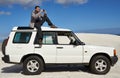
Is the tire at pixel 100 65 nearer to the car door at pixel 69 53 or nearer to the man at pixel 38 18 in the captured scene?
the car door at pixel 69 53

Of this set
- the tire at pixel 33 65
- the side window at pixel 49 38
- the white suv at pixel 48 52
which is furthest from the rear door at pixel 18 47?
the side window at pixel 49 38

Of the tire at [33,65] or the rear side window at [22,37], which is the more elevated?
the rear side window at [22,37]

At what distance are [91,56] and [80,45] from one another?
619 millimetres

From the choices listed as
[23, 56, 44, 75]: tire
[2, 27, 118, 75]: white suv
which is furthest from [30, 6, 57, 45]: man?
[23, 56, 44, 75]: tire

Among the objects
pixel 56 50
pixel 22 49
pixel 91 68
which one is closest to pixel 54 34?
pixel 56 50

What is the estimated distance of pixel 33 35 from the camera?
9273 millimetres

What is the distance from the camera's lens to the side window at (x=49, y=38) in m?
9.32

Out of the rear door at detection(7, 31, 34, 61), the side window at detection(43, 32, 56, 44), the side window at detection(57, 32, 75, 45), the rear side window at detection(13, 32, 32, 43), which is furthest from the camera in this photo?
the side window at detection(57, 32, 75, 45)

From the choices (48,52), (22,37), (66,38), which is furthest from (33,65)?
(66,38)

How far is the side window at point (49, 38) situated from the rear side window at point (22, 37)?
0.60 metres

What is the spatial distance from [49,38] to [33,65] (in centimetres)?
124

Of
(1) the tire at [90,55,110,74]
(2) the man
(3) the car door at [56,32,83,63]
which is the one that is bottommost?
(1) the tire at [90,55,110,74]

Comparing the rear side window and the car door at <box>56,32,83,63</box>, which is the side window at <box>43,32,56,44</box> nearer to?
the car door at <box>56,32,83,63</box>

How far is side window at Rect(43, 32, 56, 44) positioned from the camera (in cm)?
932
